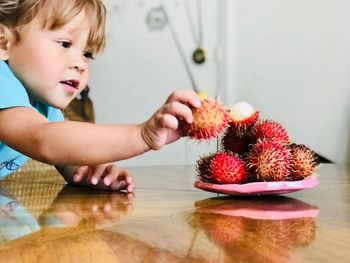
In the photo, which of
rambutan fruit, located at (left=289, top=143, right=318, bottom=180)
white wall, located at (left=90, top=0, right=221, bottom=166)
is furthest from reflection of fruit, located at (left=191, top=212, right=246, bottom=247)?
Answer: white wall, located at (left=90, top=0, right=221, bottom=166)

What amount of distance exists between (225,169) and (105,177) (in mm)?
280

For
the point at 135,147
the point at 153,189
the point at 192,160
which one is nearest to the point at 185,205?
the point at 135,147

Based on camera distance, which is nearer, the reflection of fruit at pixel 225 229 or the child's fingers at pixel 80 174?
the reflection of fruit at pixel 225 229

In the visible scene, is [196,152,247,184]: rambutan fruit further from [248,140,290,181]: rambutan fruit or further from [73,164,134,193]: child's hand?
[73,164,134,193]: child's hand

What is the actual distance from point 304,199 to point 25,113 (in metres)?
0.42

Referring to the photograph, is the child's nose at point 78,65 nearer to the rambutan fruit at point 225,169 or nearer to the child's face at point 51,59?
the child's face at point 51,59

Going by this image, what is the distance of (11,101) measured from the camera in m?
0.98

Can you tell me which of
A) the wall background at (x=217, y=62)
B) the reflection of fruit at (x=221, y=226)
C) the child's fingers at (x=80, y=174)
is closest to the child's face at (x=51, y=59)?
the child's fingers at (x=80, y=174)

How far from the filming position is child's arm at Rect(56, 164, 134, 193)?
1070 millimetres

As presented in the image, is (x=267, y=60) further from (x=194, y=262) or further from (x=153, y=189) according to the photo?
(x=194, y=262)

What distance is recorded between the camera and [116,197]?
0.96 m

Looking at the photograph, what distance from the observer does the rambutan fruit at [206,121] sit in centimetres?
81

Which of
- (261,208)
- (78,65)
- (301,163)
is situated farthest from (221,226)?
(78,65)

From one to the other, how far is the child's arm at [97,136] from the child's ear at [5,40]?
26 centimetres
